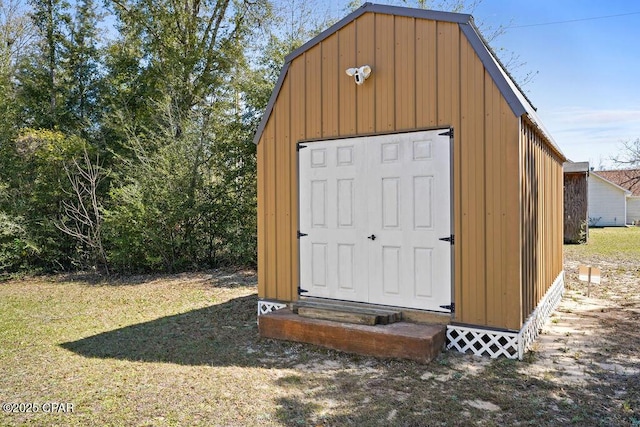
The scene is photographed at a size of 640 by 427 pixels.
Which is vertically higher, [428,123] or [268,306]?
[428,123]

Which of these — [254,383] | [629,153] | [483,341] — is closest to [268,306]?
[254,383]

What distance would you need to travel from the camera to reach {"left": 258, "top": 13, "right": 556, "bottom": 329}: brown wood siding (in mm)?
3828

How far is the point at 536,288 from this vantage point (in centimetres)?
469

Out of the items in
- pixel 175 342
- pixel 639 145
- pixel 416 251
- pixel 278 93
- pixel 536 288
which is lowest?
pixel 175 342

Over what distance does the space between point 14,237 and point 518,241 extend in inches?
385

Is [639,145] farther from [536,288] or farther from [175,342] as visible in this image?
[175,342]

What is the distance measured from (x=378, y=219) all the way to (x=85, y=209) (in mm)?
7359

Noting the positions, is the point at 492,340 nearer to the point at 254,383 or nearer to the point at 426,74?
the point at 254,383

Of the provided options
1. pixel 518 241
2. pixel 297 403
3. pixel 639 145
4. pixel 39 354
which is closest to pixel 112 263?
pixel 39 354

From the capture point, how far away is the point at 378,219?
14.7ft

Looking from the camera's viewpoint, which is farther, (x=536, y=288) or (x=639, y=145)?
(x=639, y=145)

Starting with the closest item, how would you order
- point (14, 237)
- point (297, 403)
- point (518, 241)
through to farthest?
1. point (297, 403)
2. point (518, 241)
3. point (14, 237)

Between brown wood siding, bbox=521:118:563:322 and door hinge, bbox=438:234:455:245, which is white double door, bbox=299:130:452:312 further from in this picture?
brown wood siding, bbox=521:118:563:322

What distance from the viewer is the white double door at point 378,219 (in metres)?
4.18
